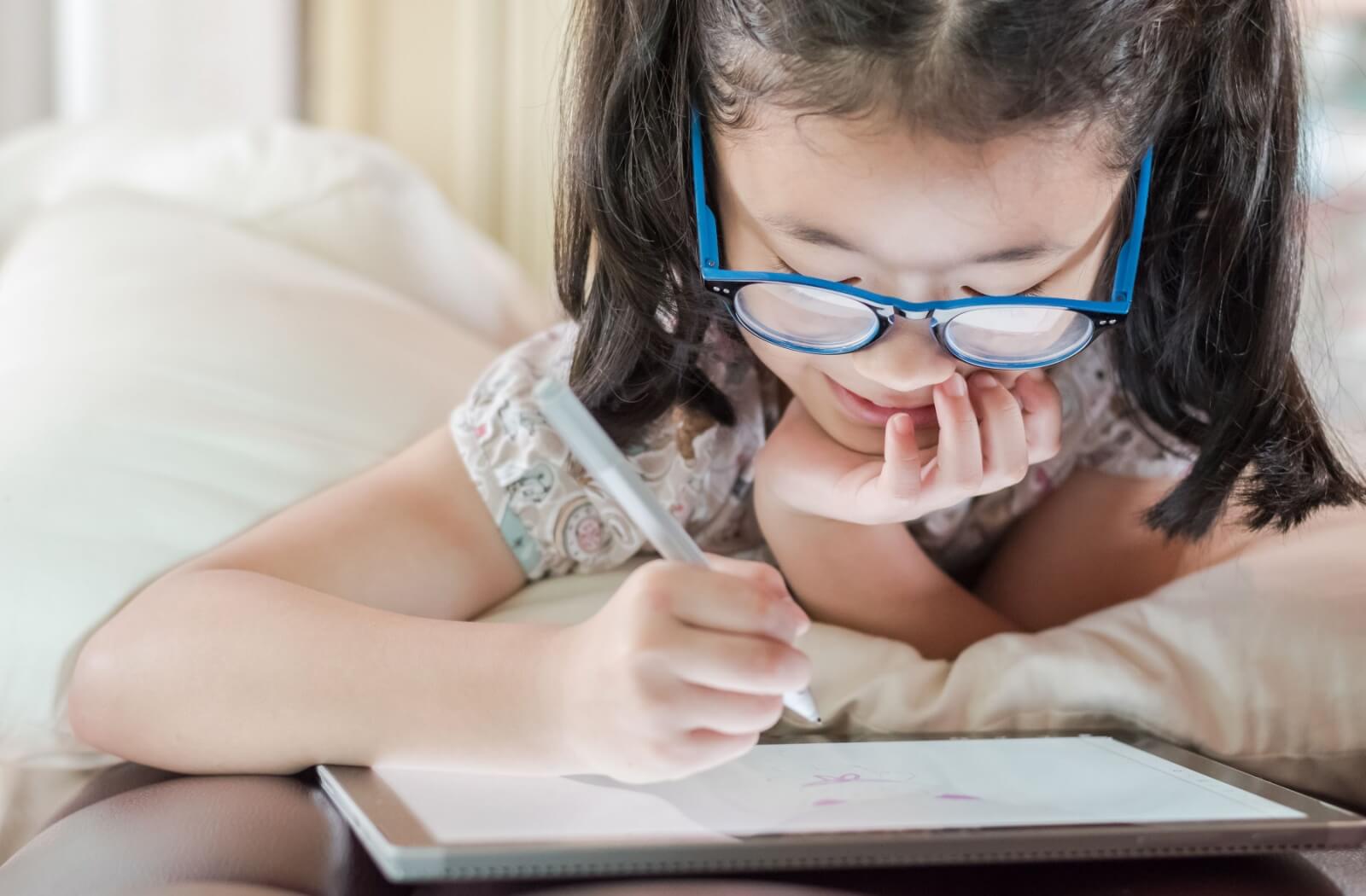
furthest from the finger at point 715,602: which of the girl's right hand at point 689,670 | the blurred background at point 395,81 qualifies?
the blurred background at point 395,81

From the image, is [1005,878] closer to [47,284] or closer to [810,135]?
[810,135]

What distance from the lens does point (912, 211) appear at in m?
0.56

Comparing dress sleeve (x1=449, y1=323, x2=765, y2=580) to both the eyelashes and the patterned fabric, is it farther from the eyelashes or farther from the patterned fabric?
the eyelashes

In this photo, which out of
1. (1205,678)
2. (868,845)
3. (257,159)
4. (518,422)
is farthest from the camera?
(257,159)

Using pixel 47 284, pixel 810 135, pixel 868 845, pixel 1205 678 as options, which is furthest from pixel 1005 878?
pixel 47 284

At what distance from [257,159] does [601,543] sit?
806mm

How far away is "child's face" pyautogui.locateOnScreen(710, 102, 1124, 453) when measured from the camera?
→ 1.83ft

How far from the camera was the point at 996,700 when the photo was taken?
2.16 ft

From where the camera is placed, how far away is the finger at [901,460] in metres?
0.63

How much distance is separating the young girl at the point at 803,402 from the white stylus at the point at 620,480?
31mm

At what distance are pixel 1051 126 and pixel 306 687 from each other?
0.40 meters

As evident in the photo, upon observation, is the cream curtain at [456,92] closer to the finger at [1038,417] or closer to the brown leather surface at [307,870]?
the finger at [1038,417]

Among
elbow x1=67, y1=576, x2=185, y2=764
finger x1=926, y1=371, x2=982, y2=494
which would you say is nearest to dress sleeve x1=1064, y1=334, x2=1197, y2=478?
finger x1=926, y1=371, x2=982, y2=494

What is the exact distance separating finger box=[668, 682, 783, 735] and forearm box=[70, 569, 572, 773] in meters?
0.07
